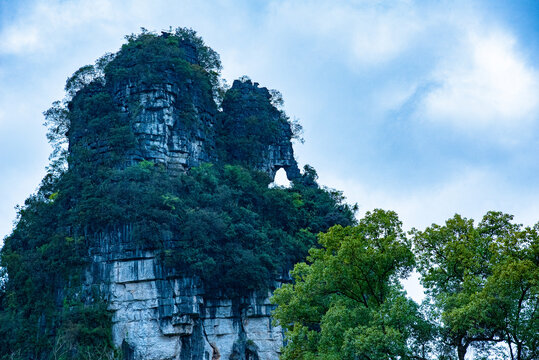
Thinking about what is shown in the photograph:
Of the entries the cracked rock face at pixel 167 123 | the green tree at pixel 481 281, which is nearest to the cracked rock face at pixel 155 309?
the cracked rock face at pixel 167 123

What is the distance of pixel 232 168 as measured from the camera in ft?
118

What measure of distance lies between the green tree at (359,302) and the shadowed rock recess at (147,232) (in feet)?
34.7

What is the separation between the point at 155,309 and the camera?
91.4 feet

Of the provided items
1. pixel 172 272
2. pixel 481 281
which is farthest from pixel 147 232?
pixel 481 281

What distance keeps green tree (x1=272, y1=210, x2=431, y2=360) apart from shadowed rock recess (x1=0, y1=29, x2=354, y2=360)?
416 inches

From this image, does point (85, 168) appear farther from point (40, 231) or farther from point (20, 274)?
point (20, 274)

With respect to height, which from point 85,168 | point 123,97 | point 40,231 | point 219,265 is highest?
point 123,97

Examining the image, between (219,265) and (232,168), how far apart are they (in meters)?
8.06

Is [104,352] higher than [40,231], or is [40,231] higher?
[40,231]

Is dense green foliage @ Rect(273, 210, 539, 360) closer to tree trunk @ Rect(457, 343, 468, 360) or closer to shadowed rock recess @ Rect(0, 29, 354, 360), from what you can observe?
tree trunk @ Rect(457, 343, 468, 360)

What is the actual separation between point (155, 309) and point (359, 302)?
1444cm

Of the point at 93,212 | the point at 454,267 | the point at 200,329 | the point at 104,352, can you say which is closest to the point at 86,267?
the point at 93,212

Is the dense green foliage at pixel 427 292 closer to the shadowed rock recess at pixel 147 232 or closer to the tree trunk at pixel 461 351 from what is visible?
the tree trunk at pixel 461 351

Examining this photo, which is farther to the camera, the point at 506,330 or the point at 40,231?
the point at 40,231
